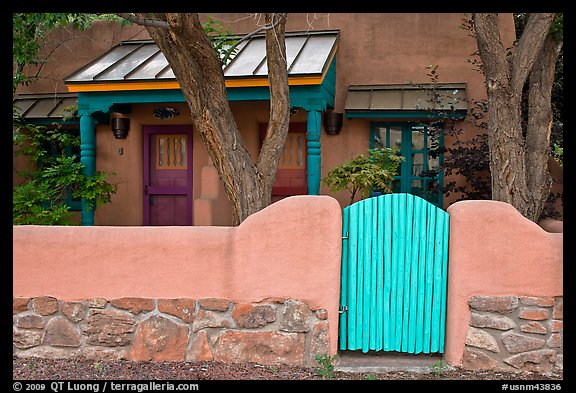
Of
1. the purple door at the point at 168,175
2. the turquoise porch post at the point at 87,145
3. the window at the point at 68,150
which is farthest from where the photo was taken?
the window at the point at 68,150

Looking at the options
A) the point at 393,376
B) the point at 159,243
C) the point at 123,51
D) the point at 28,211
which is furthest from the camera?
the point at 123,51

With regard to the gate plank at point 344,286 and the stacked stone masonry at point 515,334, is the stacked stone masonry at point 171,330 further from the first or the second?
the stacked stone masonry at point 515,334

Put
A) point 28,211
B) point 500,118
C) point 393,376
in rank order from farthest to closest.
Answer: point 28,211 → point 500,118 → point 393,376

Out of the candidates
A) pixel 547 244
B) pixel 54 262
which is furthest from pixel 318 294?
pixel 54 262

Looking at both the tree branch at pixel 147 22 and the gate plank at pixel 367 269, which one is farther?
the tree branch at pixel 147 22

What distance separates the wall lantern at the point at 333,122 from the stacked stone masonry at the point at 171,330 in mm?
4047

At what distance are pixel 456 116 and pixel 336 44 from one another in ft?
7.11

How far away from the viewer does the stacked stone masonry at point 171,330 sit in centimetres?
399

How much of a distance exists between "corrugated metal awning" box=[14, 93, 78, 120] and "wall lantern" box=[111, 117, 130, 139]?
67 centimetres

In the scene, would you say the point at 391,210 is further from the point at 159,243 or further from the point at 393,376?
the point at 159,243

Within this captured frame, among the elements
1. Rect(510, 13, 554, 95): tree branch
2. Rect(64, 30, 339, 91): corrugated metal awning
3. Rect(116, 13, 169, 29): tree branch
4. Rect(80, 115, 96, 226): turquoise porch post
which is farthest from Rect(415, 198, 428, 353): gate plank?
Rect(80, 115, 96, 226): turquoise porch post

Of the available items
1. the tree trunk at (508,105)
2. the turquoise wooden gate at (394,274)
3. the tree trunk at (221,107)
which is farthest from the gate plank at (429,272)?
the tree trunk at (221,107)

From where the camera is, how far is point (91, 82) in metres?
6.94

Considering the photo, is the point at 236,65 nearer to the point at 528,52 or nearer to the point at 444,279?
the point at 528,52
